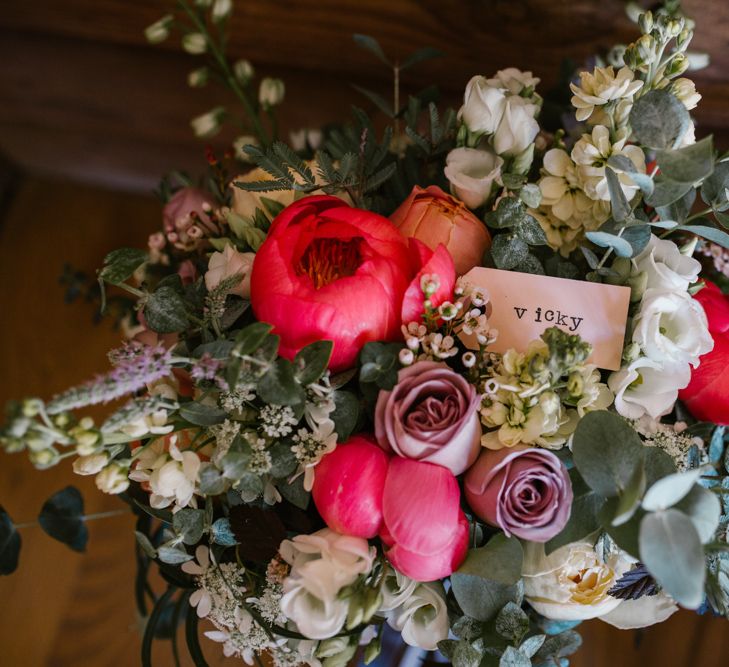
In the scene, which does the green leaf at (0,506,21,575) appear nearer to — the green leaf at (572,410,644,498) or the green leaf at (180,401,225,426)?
the green leaf at (180,401,225,426)

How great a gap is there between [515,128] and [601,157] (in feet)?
0.26

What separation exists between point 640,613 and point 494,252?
12.8 inches

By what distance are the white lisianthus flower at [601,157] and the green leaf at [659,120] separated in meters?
0.05

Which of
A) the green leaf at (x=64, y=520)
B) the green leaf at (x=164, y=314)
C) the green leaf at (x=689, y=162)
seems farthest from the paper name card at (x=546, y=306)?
the green leaf at (x=64, y=520)

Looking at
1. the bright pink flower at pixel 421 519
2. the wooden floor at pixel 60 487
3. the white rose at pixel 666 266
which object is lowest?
the wooden floor at pixel 60 487

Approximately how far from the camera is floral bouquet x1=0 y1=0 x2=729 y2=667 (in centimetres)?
46

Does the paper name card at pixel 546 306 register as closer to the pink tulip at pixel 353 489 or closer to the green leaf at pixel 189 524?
the pink tulip at pixel 353 489

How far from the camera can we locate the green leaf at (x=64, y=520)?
65cm

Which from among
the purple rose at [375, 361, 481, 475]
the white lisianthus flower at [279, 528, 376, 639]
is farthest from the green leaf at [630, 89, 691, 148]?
the white lisianthus flower at [279, 528, 376, 639]

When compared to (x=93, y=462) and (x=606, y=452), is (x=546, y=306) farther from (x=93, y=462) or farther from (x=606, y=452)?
(x=93, y=462)

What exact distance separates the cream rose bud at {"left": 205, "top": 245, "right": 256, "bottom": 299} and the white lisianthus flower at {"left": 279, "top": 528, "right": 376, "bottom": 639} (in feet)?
0.67

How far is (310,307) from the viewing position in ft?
1.56

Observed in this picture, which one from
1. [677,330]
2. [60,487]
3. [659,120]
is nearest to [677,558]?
[677,330]

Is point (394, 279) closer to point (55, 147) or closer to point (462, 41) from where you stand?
point (462, 41)
